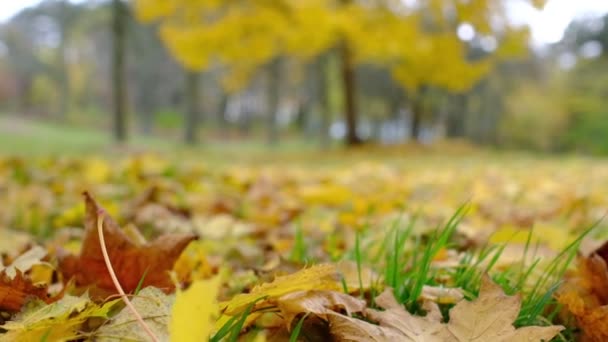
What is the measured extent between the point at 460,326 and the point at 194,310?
1.03 feet

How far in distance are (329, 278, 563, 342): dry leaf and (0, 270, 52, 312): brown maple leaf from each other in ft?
1.05

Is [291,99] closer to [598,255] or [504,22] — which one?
[504,22]

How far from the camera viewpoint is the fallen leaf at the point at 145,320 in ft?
1.80

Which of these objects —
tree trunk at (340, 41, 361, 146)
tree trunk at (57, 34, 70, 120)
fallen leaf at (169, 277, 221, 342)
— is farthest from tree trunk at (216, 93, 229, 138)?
fallen leaf at (169, 277, 221, 342)

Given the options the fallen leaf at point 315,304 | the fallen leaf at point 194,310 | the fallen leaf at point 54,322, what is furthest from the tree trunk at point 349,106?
the fallen leaf at point 194,310

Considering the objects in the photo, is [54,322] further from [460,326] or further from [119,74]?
[119,74]

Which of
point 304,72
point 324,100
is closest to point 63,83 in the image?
point 304,72

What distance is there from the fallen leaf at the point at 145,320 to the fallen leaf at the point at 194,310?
0.45 ft

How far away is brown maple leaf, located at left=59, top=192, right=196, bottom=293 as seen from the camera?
2.53 ft

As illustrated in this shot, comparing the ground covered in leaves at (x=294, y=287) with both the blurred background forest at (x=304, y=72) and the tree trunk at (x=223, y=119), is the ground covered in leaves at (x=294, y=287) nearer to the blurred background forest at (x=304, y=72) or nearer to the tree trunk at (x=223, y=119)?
the blurred background forest at (x=304, y=72)

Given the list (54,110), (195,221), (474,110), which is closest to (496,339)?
(195,221)

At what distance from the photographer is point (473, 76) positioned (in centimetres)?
1359

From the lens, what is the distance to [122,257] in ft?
2.53

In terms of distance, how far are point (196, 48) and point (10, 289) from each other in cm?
1132
